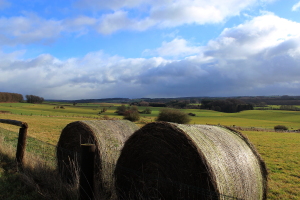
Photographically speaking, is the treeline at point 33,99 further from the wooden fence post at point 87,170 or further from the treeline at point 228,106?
the wooden fence post at point 87,170

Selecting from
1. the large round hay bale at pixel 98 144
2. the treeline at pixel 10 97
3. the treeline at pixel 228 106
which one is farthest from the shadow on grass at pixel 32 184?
the treeline at pixel 10 97

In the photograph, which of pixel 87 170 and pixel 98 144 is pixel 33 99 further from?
pixel 87 170

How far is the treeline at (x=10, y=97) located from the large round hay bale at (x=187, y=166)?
125 meters

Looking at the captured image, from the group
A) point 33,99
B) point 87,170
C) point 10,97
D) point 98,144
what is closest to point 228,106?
point 33,99

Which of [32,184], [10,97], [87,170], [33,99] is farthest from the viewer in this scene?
[33,99]

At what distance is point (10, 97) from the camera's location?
114 m

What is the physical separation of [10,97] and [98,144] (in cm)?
12984

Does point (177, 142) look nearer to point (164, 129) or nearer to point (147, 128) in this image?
point (164, 129)

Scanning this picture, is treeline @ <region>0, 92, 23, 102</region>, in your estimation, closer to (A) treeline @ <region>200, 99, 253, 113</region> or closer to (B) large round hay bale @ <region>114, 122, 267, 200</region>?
(A) treeline @ <region>200, 99, 253, 113</region>

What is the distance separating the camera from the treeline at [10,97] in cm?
10894

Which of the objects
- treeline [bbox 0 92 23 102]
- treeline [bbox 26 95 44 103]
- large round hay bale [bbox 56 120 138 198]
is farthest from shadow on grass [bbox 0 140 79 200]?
treeline [bbox 26 95 44 103]

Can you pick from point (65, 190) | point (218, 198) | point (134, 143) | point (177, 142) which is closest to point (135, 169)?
point (134, 143)

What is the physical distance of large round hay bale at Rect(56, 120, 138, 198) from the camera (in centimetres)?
557

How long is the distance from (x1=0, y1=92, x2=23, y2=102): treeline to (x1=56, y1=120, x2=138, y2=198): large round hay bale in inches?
4815
